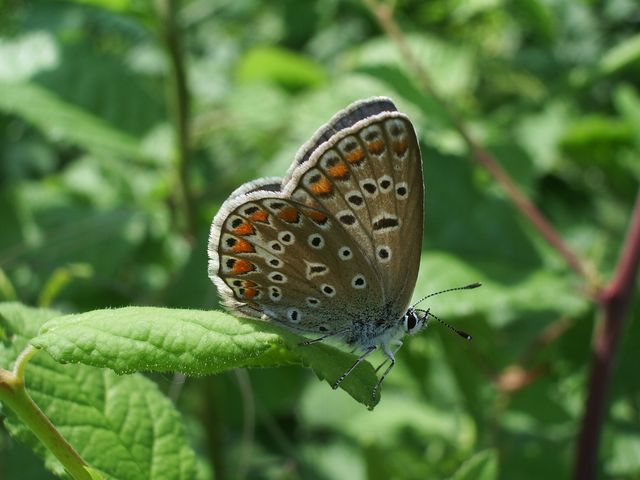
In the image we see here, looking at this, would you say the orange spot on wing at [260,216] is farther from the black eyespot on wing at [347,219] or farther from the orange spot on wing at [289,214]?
the black eyespot on wing at [347,219]

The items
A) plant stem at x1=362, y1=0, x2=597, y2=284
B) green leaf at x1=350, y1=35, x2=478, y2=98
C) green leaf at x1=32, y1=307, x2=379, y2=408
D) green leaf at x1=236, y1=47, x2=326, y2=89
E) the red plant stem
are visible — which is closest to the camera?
green leaf at x1=32, y1=307, x2=379, y2=408

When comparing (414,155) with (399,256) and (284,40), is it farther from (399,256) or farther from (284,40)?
(284,40)

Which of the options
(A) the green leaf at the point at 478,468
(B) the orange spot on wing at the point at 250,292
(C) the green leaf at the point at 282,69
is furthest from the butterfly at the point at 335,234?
(C) the green leaf at the point at 282,69

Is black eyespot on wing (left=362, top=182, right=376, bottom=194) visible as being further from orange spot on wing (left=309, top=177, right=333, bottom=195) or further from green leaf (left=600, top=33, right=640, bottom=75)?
green leaf (left=600, top=33, right=640, bottom=75)

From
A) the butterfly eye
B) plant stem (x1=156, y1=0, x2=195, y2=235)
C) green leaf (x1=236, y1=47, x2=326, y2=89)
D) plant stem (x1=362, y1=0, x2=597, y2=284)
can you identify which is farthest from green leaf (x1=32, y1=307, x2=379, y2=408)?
green leaf (x1=236, y1=47, x2=326, y2=89)

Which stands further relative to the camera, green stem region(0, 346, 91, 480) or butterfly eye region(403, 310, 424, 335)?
butterfly eye region(403, 310, 424, 335)

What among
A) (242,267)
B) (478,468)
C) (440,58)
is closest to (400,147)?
(242,267)
